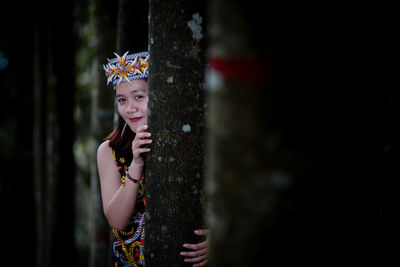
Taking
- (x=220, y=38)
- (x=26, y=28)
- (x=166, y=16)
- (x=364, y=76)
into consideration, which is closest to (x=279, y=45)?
(x=220, y=38)

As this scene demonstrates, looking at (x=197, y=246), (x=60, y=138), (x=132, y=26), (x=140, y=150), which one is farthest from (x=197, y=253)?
(x=60, y=138)

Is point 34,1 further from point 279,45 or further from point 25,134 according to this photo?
point 279,45

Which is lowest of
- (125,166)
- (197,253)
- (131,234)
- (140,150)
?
(131,234)

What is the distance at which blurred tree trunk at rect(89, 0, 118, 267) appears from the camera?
496cm

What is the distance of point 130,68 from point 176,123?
1082mm

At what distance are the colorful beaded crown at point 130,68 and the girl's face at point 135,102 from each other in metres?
0.04

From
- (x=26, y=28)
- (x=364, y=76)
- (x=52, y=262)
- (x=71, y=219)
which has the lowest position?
(x=52, y=262)

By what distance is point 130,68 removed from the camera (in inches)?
108

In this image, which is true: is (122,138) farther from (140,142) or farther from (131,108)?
(140,142)

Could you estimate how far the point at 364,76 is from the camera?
99 centimetres

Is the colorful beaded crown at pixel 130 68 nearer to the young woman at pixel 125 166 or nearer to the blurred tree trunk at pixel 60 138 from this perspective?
the young woman at pixel 125 166

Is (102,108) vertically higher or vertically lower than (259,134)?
higher

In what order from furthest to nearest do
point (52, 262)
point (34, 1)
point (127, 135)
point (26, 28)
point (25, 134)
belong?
point (25, 134), point (26, 28), point (34, 1), point (52, 262), point (127, 135)

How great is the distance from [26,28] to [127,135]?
7198 mm
